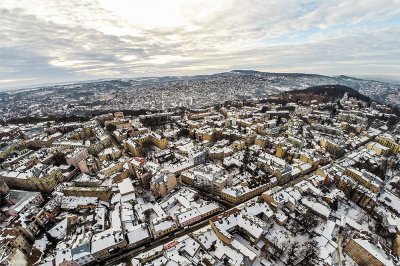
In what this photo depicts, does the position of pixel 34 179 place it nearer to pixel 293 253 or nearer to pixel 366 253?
pixel 293 253

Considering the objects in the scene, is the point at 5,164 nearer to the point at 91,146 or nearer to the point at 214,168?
the point at 91,146

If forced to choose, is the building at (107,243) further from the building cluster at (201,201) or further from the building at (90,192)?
the building at (90,192)

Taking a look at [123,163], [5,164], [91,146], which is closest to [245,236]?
[123,163]

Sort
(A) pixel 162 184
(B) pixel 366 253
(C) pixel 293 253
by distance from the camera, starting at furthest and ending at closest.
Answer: (A) pixel 162 184, (C) pixel 293 253, (B) pixel 366 253

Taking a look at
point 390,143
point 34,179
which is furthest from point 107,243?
point 390,143

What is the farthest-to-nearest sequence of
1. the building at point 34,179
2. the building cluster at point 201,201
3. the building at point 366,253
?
the building at point 34,179
the building cluster at point 201,201
the building at point 366,253

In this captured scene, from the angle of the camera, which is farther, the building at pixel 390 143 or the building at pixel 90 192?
the building at pixel 390 143

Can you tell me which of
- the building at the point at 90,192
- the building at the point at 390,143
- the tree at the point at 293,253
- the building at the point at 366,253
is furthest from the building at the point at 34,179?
the building at the point at 390,143

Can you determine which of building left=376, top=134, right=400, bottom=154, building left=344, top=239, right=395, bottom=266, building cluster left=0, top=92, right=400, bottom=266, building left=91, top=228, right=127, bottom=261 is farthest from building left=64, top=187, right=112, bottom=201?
building left=376, top=134, right=400, bottom=154
